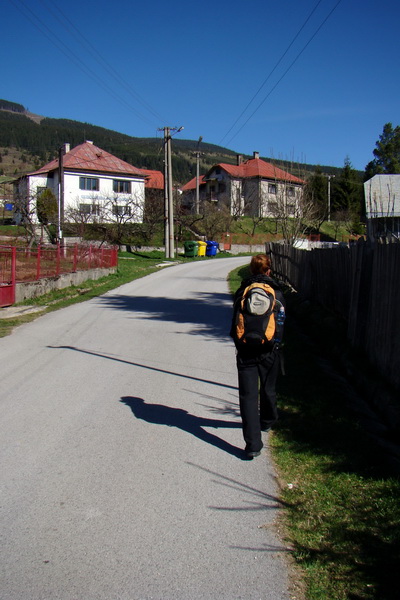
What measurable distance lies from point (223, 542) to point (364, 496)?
50.1 inches

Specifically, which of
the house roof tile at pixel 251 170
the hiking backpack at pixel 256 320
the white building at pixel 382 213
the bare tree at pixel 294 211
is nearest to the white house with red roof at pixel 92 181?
the house roof tile at pixel 251 170

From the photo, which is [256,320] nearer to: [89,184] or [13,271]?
[13,271]

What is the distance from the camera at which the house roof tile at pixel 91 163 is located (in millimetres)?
55884

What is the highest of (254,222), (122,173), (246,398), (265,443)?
(122,173)

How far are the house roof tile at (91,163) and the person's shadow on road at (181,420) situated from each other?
5120 centimetres

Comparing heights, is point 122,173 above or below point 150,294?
above

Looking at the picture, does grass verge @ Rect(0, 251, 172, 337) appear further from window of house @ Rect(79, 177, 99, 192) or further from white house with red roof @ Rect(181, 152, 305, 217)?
white house with red roof @ Rect(181, 152, 305, 217)

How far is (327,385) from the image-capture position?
762 cm

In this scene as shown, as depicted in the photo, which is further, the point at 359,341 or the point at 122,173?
the point at 122,173

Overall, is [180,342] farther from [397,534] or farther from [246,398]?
[397,534]

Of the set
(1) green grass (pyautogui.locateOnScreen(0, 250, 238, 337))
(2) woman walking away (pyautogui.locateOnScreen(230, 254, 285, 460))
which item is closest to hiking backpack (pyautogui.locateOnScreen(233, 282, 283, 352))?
(2) woman walking away (pyautogui.locateOnScreen(230, 254, 285, 460))

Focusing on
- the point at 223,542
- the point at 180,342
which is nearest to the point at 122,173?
the point at 180,342

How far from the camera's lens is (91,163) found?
188 ft

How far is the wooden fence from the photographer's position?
6832 mm
